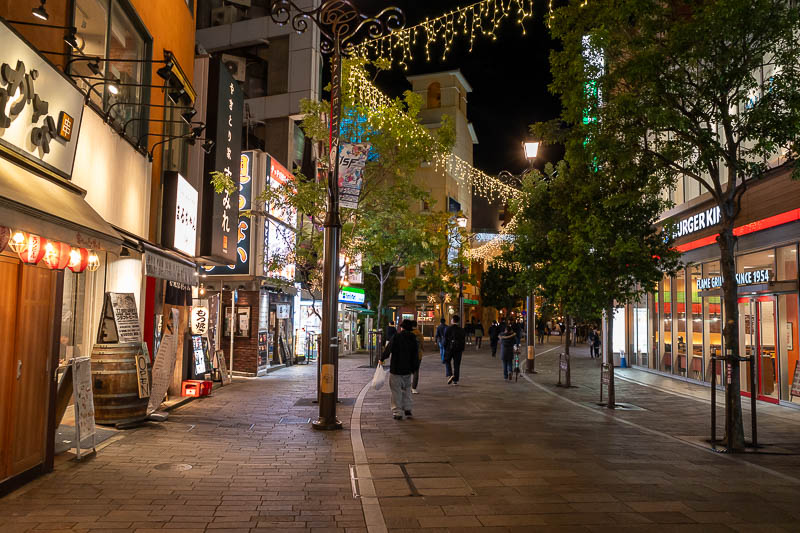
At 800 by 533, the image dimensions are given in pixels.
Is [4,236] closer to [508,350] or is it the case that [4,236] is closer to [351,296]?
[508,350]

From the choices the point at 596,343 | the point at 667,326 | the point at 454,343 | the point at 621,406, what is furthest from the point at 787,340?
the point at 596,343

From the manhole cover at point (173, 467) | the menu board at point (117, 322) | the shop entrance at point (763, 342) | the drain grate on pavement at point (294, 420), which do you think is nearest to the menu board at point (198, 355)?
the drain grate on pavement at point (294, 420)

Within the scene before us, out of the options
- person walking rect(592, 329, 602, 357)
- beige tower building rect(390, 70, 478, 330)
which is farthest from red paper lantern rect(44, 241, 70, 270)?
beige tower building rect(390, 70, 478, 330)

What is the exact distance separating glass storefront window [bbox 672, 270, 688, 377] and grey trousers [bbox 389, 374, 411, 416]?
1283 cm

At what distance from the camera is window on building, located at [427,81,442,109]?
6084 centimetres

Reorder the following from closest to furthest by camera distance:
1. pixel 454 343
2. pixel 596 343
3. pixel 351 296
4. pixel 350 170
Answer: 1. pixel 350 170
2. pixel 454 343
3. pixel 351 296
4. pixel 596 343

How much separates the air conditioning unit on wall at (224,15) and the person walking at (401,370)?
21033 mm

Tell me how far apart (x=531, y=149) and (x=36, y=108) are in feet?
46.7

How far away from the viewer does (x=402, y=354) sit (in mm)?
12000

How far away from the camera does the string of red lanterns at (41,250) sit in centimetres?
611

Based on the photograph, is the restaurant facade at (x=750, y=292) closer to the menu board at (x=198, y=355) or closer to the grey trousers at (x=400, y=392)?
the grey trousers at (x=400, y=392)

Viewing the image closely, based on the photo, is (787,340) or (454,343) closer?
(787,340)

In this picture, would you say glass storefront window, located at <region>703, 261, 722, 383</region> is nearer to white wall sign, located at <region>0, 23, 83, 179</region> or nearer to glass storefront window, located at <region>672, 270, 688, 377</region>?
glass storefront window, located at <region>672, 270, 688, 377</region>

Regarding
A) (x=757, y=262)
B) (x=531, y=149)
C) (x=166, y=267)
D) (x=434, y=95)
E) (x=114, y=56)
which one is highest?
(x=434, y=95)
